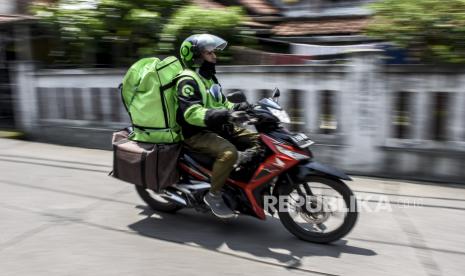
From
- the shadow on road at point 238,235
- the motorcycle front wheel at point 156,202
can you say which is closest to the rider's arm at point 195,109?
the shadow on road at point 238,235

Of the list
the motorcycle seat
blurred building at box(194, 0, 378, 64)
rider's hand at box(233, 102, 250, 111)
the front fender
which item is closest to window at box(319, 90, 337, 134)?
rider's hand at box(233, 102, 250, 111)

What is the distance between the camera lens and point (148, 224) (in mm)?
4586

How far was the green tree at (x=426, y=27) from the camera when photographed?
537 cm

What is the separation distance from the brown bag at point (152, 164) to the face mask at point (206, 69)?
2.21 feet

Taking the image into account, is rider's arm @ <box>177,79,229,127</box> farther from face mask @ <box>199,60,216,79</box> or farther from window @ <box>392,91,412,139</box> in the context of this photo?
window @ <box>392,91,412,139</box>

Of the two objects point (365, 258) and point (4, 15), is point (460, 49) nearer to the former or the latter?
point (365, 258)

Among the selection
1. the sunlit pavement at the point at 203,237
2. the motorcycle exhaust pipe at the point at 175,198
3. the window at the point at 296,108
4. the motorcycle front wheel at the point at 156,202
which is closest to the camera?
the sunlit pavement at the point at 203,237

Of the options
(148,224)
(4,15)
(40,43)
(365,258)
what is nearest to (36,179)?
(148,224)

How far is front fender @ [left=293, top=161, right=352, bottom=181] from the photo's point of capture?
3846 mm

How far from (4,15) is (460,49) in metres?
7.94

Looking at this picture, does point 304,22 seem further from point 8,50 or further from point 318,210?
point 318,210

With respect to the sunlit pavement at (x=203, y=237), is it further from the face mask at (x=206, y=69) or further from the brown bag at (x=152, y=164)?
the face mask at (x=206, y=69)

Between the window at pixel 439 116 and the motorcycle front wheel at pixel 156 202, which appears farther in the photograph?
the window at pixel 439 116

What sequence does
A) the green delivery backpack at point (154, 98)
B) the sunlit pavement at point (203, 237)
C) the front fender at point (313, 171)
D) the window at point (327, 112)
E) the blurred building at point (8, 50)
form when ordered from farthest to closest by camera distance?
the blurred building at point (8, 50) < the window at point (327, 112) < the green delivery backpack at point (154, 98) < the front fender at point (313, 171) < the sunlit pavement at point (203, 237)
